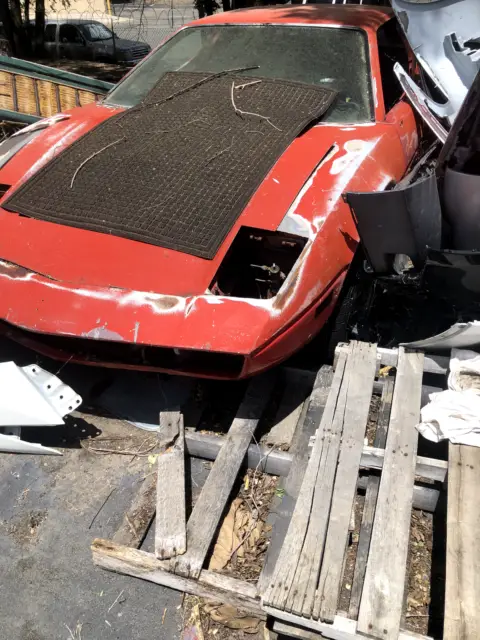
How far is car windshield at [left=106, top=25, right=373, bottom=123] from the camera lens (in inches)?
122

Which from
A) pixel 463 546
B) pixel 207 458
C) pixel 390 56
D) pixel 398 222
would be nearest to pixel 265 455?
pixel 207 458

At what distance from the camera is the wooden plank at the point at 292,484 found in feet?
6.30

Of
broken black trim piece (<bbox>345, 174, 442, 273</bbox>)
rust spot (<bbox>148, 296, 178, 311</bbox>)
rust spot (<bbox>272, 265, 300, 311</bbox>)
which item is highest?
broken black trim piece (<bbox>345, 174, 442, 273</bbox>)

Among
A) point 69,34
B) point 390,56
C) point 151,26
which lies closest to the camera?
point 390,56

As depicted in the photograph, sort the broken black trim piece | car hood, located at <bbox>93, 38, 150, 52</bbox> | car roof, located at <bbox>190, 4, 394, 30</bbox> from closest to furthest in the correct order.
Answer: the broken black trim piece < car roof, located at <bbox>190, 4, 394, 30</bbox> < car hood, located at <bbox>93, 38, 150, 52</bbox>

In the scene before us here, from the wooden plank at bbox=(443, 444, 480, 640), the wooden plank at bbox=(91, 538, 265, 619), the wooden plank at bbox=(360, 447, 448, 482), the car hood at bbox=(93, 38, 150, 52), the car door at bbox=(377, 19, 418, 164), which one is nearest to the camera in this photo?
the wooden plank at bbox=(443, 444, 480, 640)

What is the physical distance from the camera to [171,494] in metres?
2.09

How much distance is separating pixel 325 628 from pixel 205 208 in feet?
5.66

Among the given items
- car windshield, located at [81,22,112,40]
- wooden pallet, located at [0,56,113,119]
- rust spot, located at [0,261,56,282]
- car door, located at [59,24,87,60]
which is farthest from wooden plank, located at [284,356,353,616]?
car door, located at [59,24,87,60]

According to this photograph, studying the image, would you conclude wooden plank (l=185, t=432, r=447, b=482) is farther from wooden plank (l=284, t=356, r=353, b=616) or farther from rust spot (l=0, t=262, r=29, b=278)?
rust spot (l=0, t=262, r=29, b=278)

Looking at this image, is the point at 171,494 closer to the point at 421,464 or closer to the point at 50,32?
the point at 421,464

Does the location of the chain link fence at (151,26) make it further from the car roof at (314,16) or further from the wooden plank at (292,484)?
the wooden plank at (292,484)

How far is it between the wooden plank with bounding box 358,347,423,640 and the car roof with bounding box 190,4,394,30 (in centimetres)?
246

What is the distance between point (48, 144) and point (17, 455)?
1.75 metres
